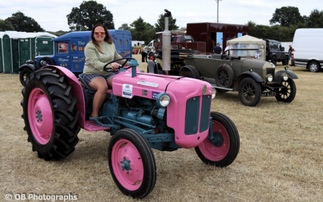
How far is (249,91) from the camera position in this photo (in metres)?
8.32

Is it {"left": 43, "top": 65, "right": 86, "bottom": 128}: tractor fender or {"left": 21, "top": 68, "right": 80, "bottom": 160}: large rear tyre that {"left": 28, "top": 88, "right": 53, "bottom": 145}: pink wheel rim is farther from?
{"left": 43, "top": 65, "right": 86, "bottom": 128}: tractor fender

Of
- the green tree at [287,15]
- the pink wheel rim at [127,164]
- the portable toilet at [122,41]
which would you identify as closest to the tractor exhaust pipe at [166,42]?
the pink wheel rim at [127,164]

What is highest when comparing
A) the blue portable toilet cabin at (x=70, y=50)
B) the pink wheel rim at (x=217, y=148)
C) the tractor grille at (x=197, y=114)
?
the blue portable toilet cabin at (x=70, y=50)

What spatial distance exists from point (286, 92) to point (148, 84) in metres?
6.18

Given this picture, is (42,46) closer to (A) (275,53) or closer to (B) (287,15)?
(A) (275,53)

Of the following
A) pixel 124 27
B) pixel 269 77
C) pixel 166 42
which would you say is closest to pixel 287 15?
pixel 124 27

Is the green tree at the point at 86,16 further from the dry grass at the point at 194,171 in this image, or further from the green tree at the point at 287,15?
the dry grass at the point at 194,171

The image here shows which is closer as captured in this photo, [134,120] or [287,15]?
[134,120]

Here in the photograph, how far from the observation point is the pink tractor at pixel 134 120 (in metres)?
3.28

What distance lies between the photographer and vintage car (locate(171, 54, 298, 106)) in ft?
27.1

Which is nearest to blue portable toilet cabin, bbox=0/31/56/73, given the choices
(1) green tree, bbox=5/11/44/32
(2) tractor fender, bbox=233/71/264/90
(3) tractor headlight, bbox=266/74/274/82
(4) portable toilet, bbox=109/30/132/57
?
(4) portable toilet, bbox=109/30/132/57

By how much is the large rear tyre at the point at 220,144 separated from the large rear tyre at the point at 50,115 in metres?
1.52

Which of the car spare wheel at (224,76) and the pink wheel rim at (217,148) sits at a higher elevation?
the car spare wheel at (224,76)

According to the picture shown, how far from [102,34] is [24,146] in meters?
1.95
